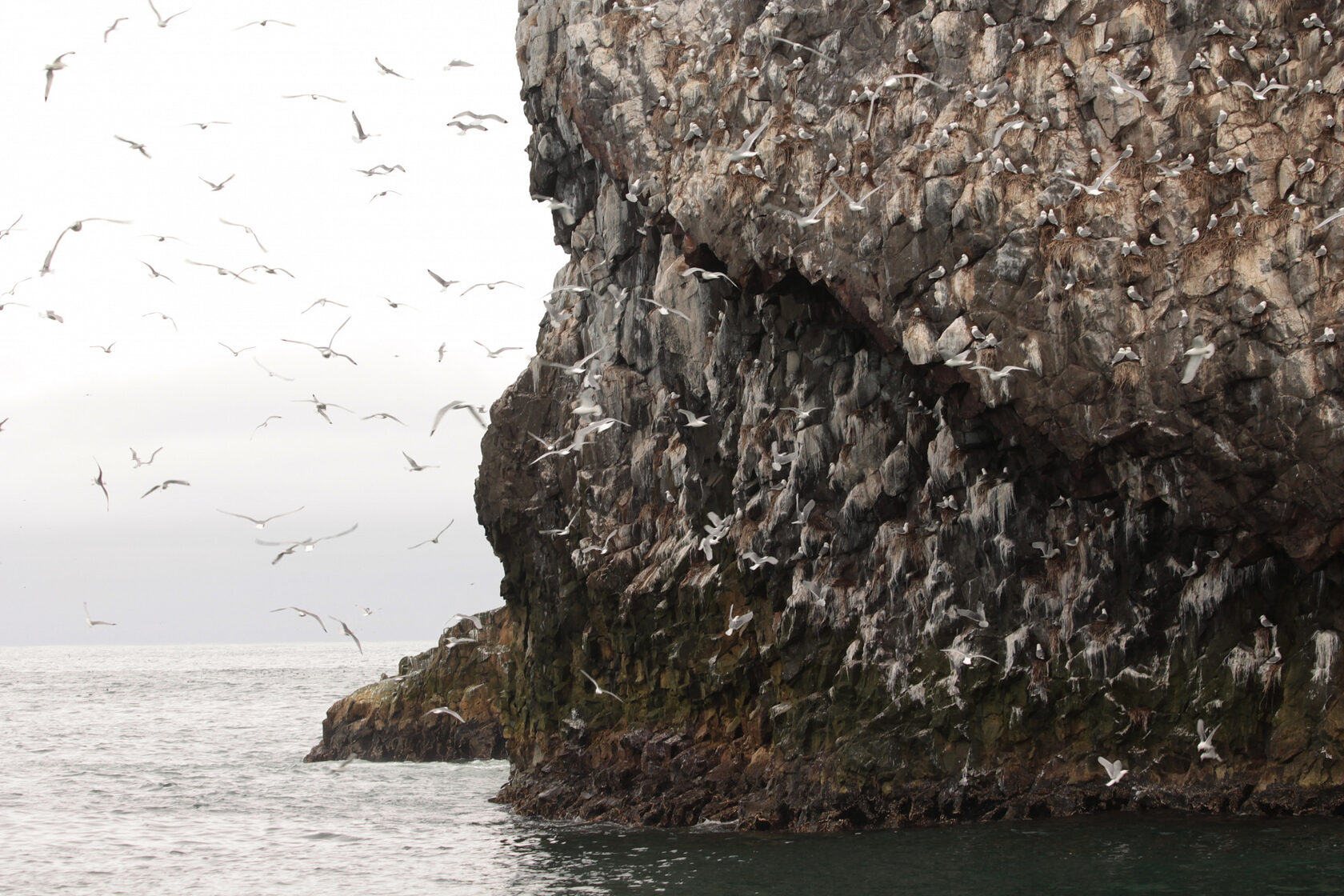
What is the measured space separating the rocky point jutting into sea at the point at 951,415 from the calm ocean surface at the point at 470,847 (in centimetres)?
220

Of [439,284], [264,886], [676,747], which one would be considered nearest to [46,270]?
[439,284]

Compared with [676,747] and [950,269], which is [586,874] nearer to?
[676,747]

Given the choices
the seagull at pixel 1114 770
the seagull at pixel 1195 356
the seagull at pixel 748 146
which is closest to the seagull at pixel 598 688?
the seagull at pixel 1114 770

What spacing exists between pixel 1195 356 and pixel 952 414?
723 centimetres

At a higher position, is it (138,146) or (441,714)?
(138,146)

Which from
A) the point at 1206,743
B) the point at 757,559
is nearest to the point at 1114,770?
the point at 1206,743

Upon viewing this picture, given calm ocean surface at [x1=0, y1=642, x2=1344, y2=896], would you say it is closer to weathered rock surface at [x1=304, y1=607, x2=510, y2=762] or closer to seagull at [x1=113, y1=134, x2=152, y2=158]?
weathered rock surface at [x1=304, y1=607, x2=510, y2=762]

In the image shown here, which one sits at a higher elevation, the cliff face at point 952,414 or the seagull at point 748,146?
the seagull at point 748,146

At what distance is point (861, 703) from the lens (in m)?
Answer: 31.5

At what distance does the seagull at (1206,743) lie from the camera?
28.1 meters

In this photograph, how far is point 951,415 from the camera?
1215 inches

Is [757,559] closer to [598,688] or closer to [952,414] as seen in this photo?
[952,414]

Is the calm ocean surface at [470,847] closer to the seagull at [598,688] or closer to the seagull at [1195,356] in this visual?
the seagull at [598,688]

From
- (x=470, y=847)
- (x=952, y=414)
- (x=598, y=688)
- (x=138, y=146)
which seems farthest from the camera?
(x=598, y=688)
